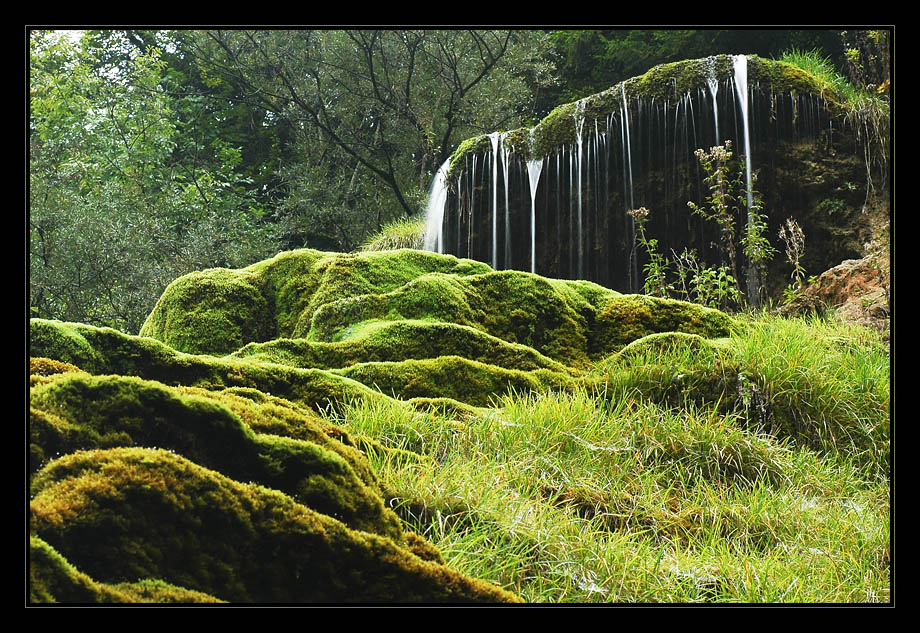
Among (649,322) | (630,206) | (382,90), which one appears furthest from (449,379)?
(382,90)

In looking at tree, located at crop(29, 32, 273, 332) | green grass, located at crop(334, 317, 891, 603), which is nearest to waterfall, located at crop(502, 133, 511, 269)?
green grass, located at crop(334, 317, 891, 603)

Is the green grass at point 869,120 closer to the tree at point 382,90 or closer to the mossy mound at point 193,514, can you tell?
the tree at point 382,90

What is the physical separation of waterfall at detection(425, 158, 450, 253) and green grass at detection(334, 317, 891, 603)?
17.8 feet

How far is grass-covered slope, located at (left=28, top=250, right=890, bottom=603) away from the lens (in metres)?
1.50

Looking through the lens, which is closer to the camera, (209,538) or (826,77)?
(209,538)

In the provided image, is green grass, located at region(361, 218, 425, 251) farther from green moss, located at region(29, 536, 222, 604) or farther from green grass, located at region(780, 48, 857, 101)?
green moss, located at region(29, 536, 222, 604)

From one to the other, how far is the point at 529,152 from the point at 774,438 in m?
6.06

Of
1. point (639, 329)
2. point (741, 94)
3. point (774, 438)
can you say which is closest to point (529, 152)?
point (741, 94)

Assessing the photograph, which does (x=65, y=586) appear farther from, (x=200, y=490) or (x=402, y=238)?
(x=402, y=238)

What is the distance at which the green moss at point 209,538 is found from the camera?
138 cm

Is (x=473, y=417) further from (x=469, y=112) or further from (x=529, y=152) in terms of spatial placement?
(x=469, y=112)

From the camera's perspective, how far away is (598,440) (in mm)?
3172

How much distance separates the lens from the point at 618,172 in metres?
8.54

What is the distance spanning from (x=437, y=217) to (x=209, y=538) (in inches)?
320
